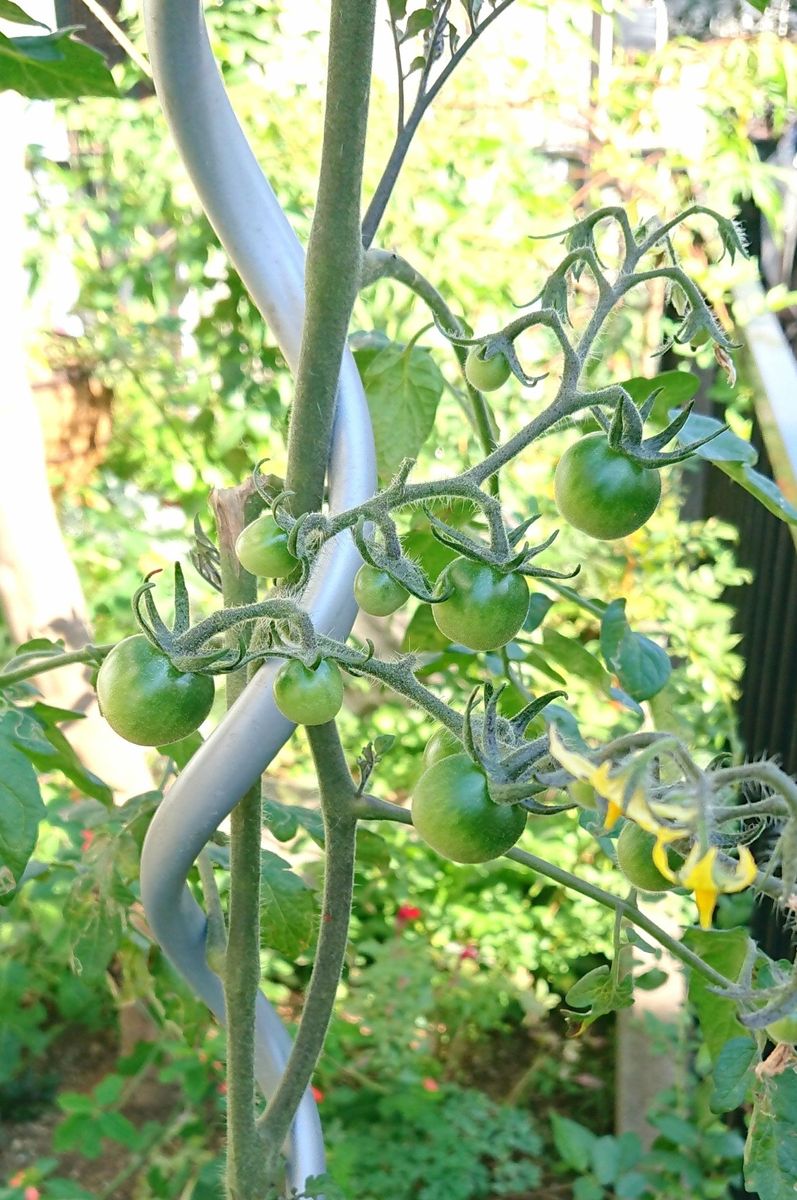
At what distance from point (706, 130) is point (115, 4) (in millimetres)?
1299

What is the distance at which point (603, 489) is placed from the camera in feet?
1.30

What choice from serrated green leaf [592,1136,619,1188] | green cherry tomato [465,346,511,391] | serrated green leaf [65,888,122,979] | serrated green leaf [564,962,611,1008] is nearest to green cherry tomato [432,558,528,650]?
green cherry tomato [465,346,511,391]

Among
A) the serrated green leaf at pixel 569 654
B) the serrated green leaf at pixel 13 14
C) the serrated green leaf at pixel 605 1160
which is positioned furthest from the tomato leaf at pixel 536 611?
the serrated green leaf at pixel 605 1160

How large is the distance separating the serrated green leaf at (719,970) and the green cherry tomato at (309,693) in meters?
0.29

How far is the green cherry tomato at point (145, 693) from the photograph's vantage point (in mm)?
389

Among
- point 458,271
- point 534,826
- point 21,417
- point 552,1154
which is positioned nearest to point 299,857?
point 534,826

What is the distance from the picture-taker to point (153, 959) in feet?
2.96

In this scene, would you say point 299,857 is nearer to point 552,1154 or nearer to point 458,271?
point 552,1154

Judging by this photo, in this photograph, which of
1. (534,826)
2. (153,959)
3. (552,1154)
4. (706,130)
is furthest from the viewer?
(706,130)

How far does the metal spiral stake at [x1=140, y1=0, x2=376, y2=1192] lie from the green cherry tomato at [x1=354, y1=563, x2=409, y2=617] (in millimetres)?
36

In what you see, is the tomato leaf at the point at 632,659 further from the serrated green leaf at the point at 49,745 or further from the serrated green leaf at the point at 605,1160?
the serrated green leaf at the point at 605,1160

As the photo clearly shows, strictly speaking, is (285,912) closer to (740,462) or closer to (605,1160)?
(740,462)

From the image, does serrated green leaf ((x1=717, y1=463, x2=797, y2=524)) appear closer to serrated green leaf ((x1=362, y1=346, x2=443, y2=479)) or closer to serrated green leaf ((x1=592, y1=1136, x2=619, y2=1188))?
serrated green leaf ((x1=362, y1=346, x2=443, y2=479))

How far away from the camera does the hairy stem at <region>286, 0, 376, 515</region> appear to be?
0.39 m
